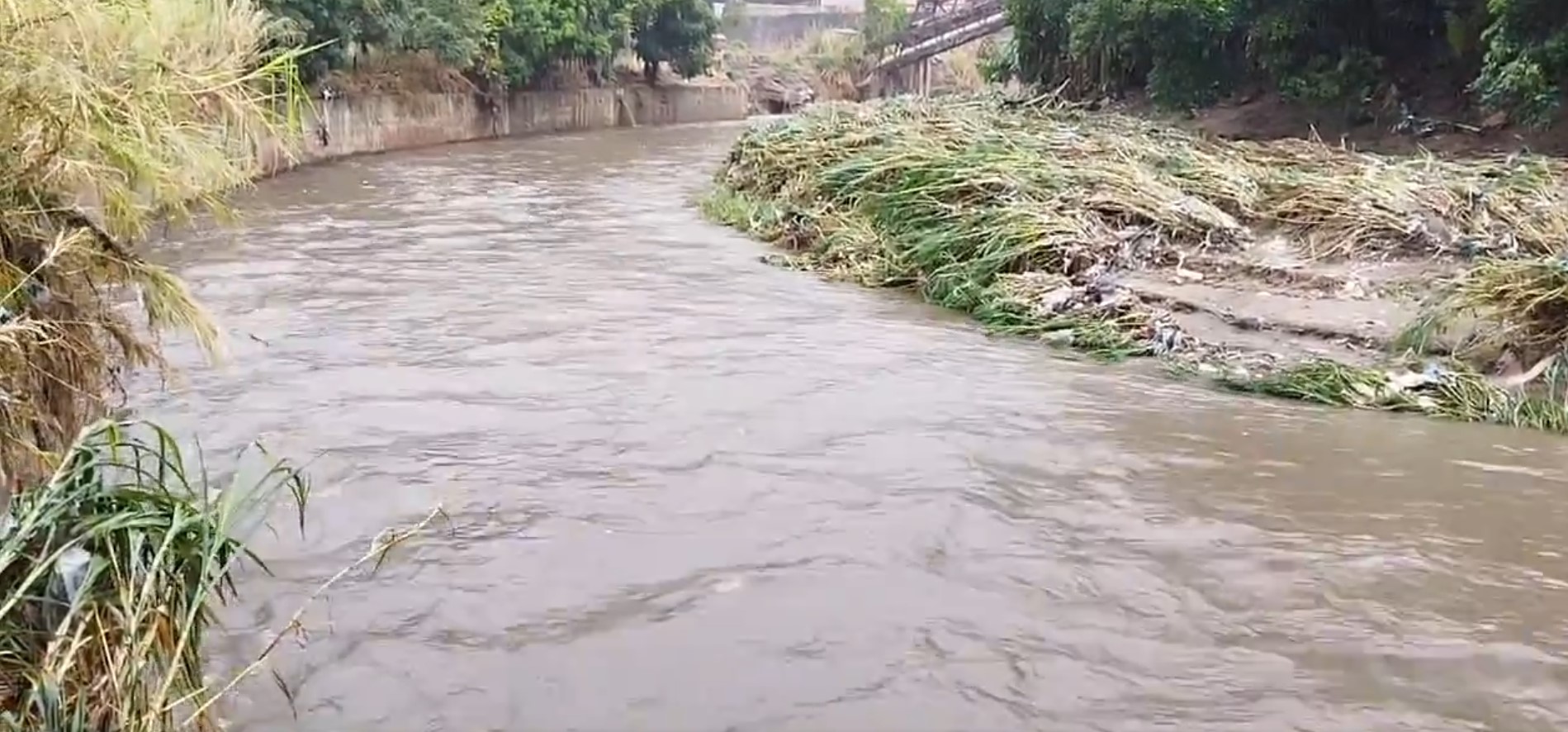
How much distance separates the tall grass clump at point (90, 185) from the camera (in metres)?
3.78

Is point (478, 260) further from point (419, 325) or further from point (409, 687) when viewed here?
point (409, 687)

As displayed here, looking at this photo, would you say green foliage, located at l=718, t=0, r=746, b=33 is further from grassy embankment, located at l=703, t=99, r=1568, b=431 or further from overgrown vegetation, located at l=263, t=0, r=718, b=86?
grassy embankment, located at l=703, t=99, r=1568, b=431

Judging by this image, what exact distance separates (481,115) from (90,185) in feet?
73.9

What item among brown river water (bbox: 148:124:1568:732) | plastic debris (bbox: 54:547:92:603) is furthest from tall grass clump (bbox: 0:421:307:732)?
brown river water (bbox: 148:124:1568:732)

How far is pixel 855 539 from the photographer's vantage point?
16.1 ft

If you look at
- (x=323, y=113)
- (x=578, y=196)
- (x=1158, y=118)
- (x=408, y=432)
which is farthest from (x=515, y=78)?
(x=408, y=432)

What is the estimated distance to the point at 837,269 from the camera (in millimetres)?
10742

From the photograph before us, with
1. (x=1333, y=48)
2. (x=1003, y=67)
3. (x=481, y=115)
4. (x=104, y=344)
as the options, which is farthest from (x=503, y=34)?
(x=104, y=344)

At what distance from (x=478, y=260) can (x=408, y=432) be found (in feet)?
18.0

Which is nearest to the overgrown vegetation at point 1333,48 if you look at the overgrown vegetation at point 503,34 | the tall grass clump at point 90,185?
the overgrown vegetation at point 503,34

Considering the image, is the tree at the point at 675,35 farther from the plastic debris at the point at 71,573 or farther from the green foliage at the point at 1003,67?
the plastic debris at the point at 71,573

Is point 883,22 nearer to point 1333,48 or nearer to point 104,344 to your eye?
point 1333,48

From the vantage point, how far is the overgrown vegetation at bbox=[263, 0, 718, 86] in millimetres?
18922

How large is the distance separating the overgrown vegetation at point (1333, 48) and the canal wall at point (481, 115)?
9.61 m
